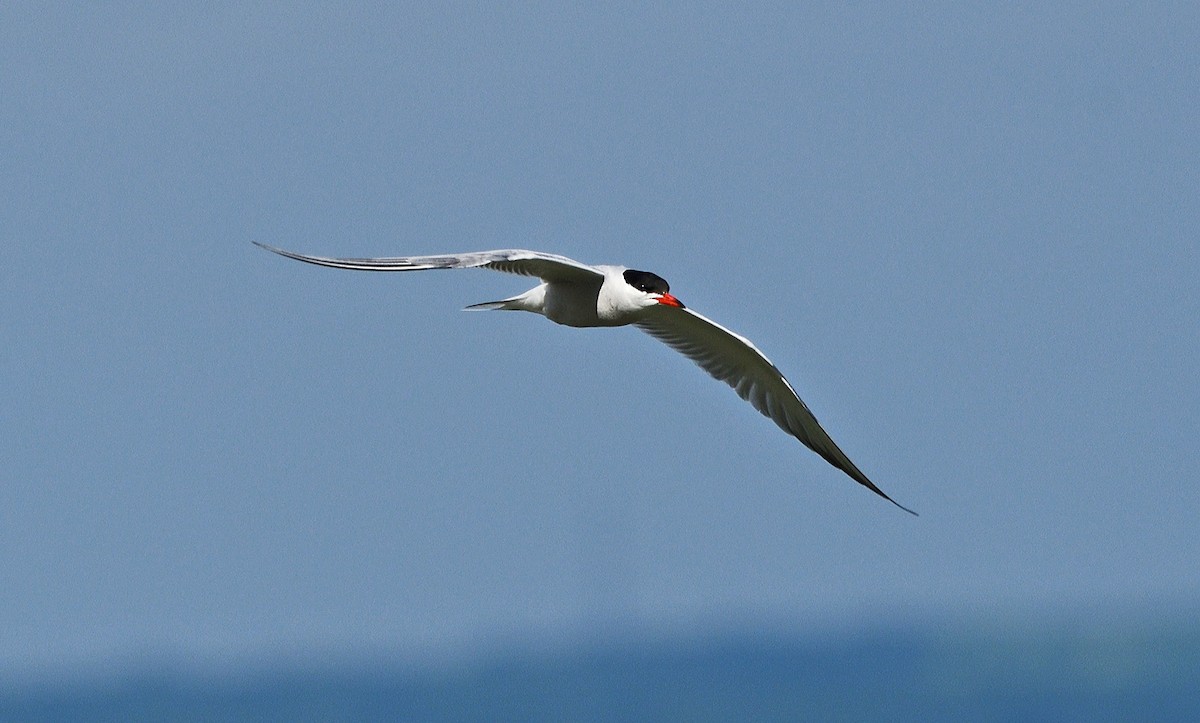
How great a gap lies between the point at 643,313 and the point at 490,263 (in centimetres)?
239

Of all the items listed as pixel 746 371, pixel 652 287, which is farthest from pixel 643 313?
pixel 746 371

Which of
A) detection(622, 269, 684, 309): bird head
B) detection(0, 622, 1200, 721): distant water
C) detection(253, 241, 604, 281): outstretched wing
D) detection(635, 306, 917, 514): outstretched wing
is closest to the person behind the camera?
detection(253, 241, 604, 281): outstretched wing

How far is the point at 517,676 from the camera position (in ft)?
608

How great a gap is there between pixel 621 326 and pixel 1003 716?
4468 inches

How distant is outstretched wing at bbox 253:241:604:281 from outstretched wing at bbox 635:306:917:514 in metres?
1.68

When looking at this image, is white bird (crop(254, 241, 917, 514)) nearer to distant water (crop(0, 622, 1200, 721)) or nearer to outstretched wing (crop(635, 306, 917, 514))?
outstretched wing (crop(635, 306, 917, 514))

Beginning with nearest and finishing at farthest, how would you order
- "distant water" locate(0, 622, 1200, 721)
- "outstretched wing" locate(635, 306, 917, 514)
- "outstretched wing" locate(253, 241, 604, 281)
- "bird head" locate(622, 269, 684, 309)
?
1. "outstretched wing" locate(253, 241, 604, 281)
2. "bird head" locate(622, 269, 684, 309)
3. "outstretched wing" locate(635, 306, 917, 514)
4. "distant water" locate(0, 622, 1200, 721)

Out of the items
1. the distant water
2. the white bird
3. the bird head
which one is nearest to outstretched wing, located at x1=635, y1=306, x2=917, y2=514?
the white bird

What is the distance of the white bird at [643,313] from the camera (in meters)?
14.9

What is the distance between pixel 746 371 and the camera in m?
18.6

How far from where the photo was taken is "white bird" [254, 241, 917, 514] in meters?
14.9

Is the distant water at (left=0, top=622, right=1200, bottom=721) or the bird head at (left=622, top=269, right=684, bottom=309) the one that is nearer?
the bird head at (left=622, top=269, right=684, bottom=309)

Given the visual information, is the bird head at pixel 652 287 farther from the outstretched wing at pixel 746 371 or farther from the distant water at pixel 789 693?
the distant water at pixel 789 693

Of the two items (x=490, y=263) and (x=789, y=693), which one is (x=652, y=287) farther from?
(x=789, y=693)
